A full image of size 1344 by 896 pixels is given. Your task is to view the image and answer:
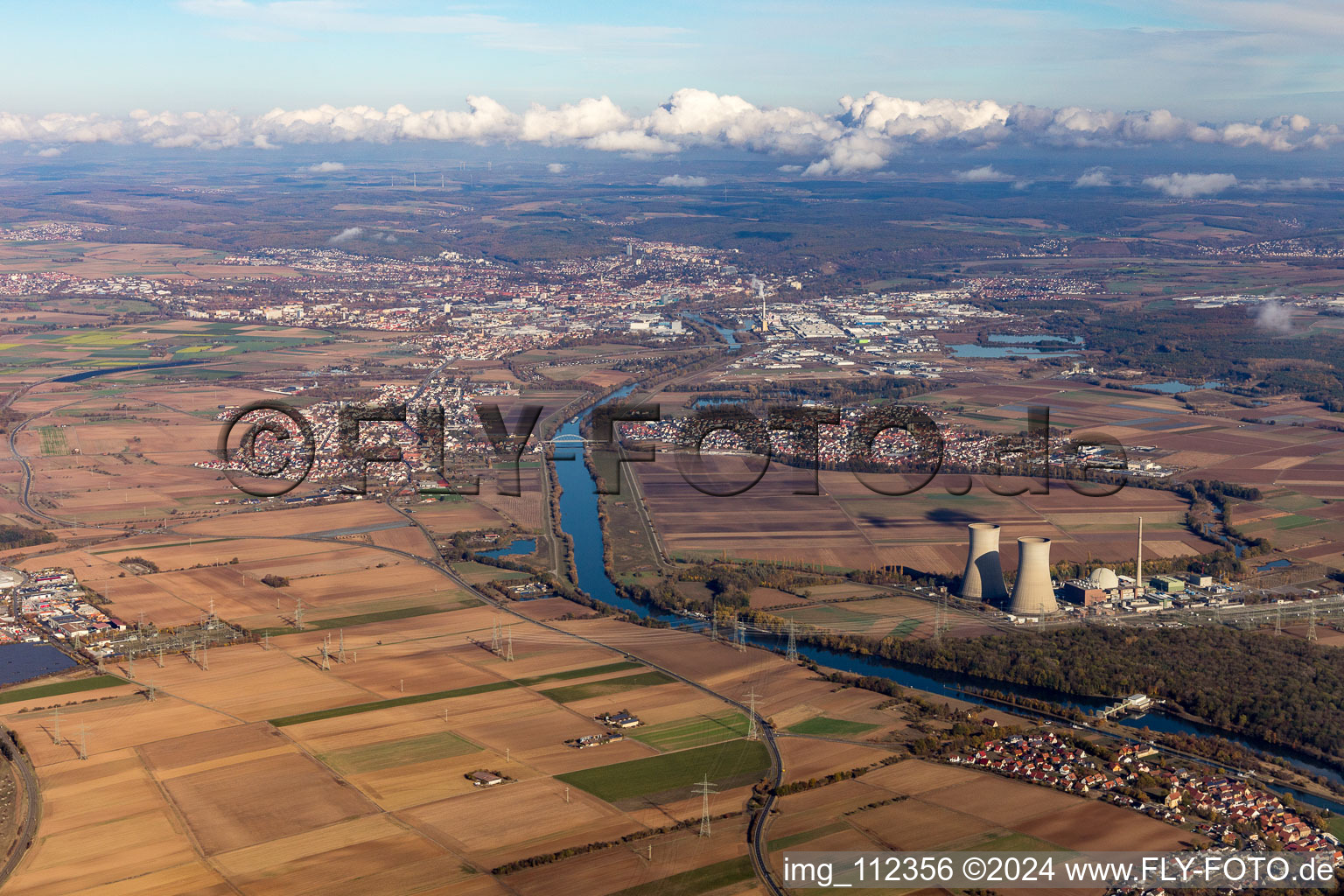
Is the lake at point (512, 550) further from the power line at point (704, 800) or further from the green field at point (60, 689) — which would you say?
the power line at point (704, 800)

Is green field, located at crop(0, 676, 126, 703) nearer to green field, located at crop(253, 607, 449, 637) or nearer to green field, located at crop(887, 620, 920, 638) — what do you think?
green field, located at crop(253, 607, 449, 637)

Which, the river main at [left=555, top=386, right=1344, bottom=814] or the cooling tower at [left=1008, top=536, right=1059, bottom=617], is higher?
the cooling tower at [left=1008, top=536, right=1059, bottom=617]

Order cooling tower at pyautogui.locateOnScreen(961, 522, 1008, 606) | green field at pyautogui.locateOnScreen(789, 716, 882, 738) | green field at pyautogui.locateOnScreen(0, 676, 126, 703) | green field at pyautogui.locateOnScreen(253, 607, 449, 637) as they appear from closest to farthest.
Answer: green field at pyautogui.locateOnScreen(789, 716, 882, 738) < green field at pyautogui.locateOnScreen(0, 676, 126, 703) < green field at pyautogui.locateOnScreen(253, 607, 449, 637) < cooling tower at pyautogui.locateOnScreen(961, 522, 1008, 606)

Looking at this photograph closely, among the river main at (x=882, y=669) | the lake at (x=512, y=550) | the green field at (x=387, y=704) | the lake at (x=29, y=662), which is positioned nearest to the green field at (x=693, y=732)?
the green field at (x=387, y=704)

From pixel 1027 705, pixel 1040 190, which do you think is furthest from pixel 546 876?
pixel 1040 190

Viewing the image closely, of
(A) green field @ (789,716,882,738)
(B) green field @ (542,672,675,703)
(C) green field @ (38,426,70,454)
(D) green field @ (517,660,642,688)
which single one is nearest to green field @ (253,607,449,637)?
(D) green field @ (517,660,642,688)

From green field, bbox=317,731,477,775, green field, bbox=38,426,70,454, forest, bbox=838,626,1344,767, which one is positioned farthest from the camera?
green field, bbox=38,426,70,454

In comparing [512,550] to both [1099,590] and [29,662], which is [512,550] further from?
[1099,590]
